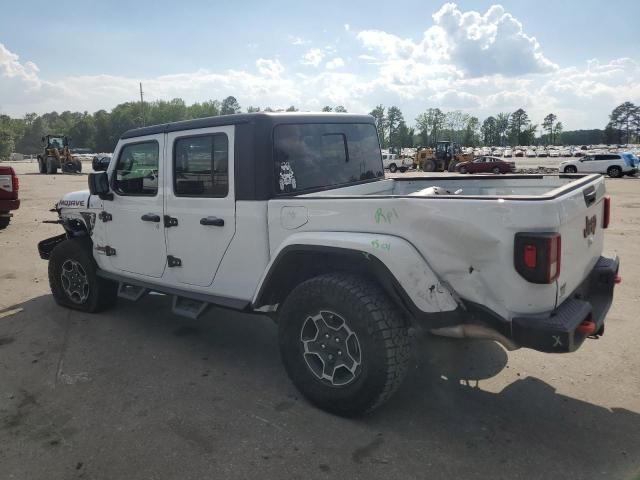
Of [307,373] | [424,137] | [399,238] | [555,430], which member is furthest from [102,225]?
[424,137]

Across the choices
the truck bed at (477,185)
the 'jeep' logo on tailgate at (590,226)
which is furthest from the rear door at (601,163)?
the 'jeep' logo on tailgate at (590,226)

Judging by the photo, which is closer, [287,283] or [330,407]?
[330,407]

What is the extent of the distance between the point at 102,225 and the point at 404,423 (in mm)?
3388

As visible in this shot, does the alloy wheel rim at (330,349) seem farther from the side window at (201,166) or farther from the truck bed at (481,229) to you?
the side window at (201,166)

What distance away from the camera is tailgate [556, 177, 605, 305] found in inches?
110

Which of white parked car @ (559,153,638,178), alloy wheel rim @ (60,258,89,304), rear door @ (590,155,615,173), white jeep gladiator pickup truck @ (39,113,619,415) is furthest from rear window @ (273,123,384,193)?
rear door @ (590,155,615,173)

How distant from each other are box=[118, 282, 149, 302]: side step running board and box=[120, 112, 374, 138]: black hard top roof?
55.3 inches

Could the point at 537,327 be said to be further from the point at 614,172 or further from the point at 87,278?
the point at 614,172

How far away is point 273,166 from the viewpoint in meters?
3.60

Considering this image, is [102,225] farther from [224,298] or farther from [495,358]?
[495,358]

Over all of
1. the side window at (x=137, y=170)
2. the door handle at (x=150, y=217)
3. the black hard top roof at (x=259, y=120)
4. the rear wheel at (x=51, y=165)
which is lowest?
the door handle at (x=150, y=217)

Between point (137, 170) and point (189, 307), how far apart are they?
4.46 feet

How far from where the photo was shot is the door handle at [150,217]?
168 inches

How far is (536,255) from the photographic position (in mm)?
2561
